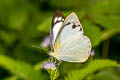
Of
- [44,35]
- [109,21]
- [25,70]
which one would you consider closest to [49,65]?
[25,70]

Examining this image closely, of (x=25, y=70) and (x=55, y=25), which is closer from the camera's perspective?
(x=55, y=25)

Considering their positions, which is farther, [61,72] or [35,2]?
[35,2]

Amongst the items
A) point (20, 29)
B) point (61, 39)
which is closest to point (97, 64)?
point (61, 39)

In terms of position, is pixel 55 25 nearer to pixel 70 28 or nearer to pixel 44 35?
pixel 70 28

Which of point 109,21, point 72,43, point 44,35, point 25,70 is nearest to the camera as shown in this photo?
point 72,43

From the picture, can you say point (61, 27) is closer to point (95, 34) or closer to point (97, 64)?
point (97, 64)

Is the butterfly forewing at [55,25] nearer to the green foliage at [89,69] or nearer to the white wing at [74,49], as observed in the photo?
the white wing at [74,49]
